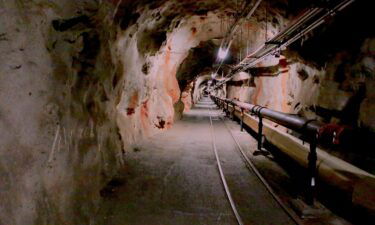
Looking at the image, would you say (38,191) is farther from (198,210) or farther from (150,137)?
(150,137)

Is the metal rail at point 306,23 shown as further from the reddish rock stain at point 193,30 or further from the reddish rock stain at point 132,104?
the reddish rock stain at point 193,30

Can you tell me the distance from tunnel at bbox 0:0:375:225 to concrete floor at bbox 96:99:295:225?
3cm

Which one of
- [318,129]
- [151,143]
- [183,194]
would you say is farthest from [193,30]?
[318,129]

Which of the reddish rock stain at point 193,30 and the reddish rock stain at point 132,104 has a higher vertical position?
the reddish rock stain at point 193,30

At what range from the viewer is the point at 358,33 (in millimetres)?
5855

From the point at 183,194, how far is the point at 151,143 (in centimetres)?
548

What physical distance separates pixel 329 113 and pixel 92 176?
5437 millimetres

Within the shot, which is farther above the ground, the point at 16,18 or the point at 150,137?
the point at 16,18

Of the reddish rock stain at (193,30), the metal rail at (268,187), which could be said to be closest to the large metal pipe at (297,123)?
the metal rail at (268,187)

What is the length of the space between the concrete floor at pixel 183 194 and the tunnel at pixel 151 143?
28 mm

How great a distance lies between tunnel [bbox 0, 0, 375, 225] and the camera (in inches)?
128

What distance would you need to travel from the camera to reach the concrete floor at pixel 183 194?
4746 millimetres

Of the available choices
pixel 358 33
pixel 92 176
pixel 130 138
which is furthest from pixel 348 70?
pixel 130 138

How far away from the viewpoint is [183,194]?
18.8ft
